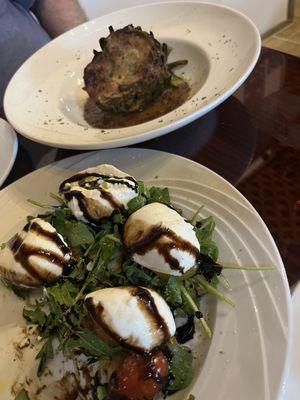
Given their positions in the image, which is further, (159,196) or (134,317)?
(159,196)

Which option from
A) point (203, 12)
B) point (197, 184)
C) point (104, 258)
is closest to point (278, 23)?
point (203, 12)

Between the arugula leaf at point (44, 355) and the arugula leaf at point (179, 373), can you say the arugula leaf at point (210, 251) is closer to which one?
the arugula leaf at point (179, 373)

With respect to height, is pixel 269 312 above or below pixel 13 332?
above

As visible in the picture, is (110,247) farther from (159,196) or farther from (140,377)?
(140,377)

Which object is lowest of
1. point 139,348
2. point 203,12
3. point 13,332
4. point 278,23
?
point 278,23

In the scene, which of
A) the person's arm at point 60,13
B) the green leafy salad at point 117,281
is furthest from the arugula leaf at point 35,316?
the person's arm at point 60,13

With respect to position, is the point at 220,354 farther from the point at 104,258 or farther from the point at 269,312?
the point at 104,258

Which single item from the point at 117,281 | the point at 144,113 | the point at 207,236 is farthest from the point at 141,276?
the point at 144,113
